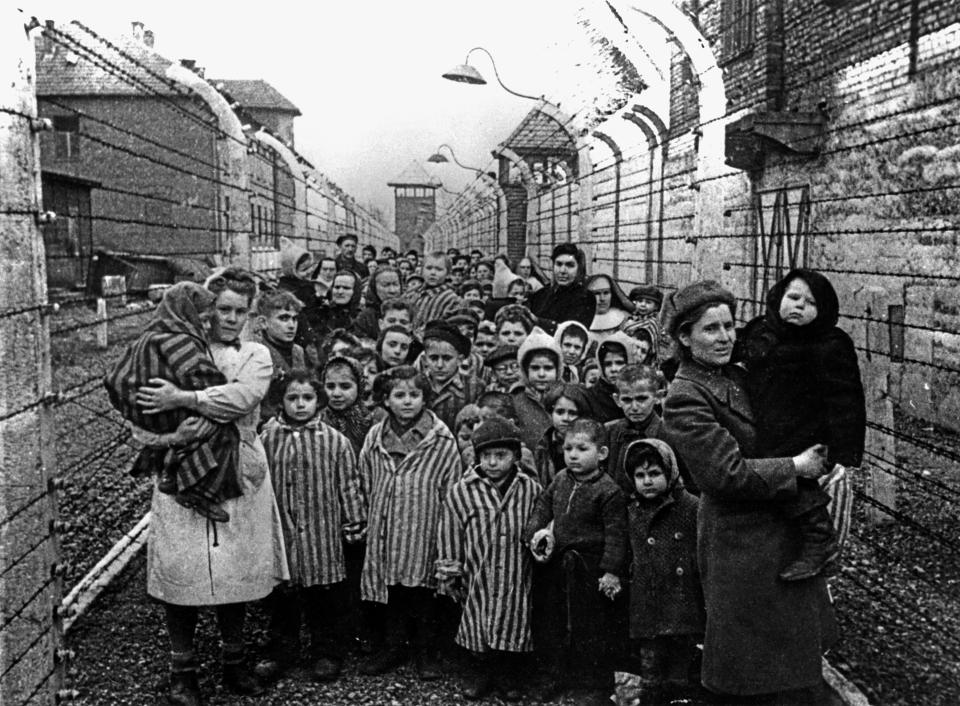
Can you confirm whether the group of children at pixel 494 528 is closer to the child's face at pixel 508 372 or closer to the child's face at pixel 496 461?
the child's face at pixel 496 461

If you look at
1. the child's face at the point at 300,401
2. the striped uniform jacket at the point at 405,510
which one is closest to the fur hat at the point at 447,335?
the striped uniform jacket at the point at 405,510

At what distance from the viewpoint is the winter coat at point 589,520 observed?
386 centimetres

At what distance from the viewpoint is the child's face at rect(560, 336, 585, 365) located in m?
5.67

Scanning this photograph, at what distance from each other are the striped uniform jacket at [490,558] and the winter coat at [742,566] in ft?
3.70

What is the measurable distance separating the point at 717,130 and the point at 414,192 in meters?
70.9

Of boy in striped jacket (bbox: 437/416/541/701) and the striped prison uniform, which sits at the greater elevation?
→ the striped prison uniform

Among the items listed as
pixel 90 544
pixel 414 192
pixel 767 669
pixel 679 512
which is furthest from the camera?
pixel 414 192

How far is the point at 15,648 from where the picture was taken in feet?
10.3

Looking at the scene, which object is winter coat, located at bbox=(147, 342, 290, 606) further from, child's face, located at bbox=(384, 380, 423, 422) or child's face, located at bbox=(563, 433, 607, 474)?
child's face, located at bbox=(563, 433, 607, 474)

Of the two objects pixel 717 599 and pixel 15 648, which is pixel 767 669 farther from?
pixel 15 648

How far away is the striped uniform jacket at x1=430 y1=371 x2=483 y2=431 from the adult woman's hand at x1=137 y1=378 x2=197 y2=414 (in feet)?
5.48

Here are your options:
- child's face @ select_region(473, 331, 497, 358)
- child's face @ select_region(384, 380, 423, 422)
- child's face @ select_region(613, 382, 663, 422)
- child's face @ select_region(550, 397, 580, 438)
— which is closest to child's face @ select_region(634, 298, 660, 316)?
child's face @ select_region(473, 331, 497, 358)

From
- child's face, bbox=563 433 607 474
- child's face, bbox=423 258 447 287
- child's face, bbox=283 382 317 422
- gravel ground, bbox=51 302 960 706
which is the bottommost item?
gravel ground, bbox=51 302 960 706

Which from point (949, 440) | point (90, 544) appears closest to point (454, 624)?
point (90, 544)
